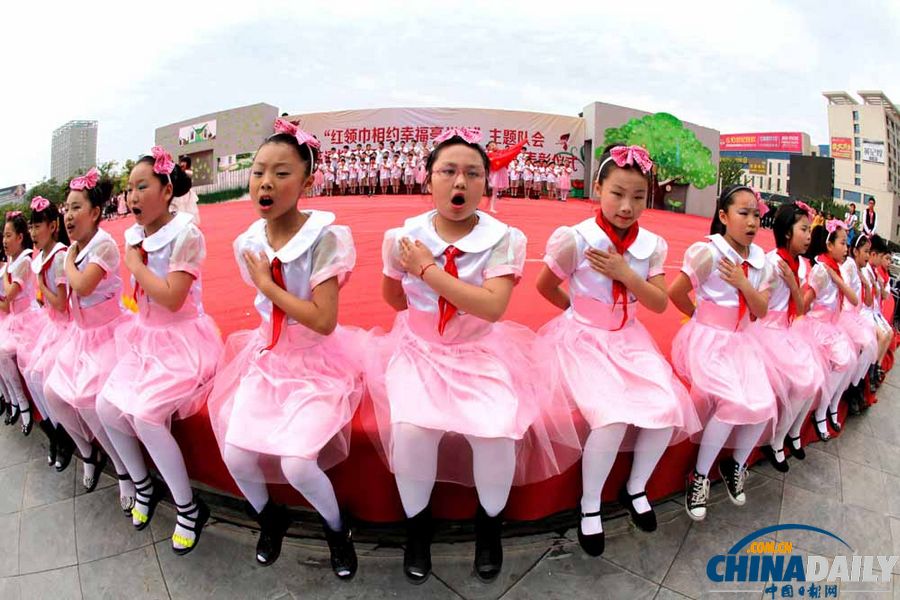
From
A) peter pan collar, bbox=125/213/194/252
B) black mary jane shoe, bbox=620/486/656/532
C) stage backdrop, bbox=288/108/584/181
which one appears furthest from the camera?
stage backdrop, bbox=288/108/584/181

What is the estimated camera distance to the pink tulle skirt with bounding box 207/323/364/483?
1.50 meters

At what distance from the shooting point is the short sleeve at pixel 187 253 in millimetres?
1853

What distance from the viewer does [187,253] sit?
1871 mm

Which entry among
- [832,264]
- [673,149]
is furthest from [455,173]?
[673,149]

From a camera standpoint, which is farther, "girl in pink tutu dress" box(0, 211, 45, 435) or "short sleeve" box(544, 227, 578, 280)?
"girl in pink tutu dress" box(0, 211, 45, 435)

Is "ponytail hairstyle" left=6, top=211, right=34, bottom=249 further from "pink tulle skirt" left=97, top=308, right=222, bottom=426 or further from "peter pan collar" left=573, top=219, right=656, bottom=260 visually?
"peter pan collar" left=573, top=219, right=656, bottom=260

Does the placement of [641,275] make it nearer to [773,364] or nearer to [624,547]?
[773,364]

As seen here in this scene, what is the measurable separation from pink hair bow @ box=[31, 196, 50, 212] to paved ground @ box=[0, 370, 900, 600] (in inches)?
54.5

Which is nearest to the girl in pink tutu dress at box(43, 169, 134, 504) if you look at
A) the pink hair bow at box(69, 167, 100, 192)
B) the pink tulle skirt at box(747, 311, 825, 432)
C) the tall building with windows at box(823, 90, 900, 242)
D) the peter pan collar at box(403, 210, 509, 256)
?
the pink hair bow at box(69, 167, 100, 192)

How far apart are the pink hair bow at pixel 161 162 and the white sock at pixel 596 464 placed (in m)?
1.97

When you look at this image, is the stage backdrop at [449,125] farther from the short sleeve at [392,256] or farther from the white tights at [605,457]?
the white tights at [605,457]

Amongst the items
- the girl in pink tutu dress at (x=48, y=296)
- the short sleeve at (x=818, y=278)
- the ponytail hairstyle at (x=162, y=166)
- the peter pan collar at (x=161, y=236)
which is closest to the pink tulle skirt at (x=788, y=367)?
the short sleeve at (x=818, y=278)

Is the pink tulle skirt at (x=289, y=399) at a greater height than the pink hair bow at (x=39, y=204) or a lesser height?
lesser

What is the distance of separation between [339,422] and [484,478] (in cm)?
50
